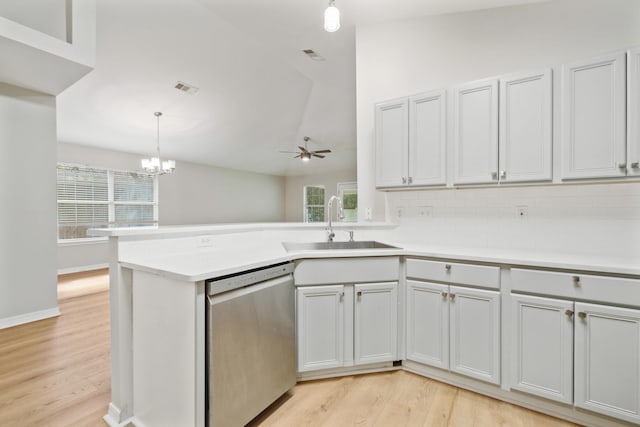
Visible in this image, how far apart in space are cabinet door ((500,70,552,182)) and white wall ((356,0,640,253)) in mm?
74

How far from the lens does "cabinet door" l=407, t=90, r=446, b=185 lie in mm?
2324

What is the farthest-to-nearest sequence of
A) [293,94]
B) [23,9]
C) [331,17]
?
[293,94]
[23,9]
[331,17]

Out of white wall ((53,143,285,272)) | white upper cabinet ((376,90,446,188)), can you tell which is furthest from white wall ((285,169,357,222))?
white upper cabinet ((376,90,446,188))

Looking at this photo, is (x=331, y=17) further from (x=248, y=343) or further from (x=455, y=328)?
(x=455, y=328)

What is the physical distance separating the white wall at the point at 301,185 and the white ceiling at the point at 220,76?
1.77m

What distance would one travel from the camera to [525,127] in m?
2.01

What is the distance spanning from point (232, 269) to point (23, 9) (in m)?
3.47

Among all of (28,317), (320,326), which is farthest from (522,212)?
(28,317)

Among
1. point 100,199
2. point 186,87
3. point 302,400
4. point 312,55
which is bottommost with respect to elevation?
point 302,400

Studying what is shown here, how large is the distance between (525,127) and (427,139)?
646 millimetres

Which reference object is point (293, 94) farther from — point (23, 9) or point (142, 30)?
point (23, 9)

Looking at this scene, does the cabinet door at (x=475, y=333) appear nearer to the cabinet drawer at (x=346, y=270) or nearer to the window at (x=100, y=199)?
the cabinet drawer at (x=346, y=270)

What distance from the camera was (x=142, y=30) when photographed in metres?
3.77

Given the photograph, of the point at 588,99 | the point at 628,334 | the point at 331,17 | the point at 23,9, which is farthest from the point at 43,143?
the point at 628,334
